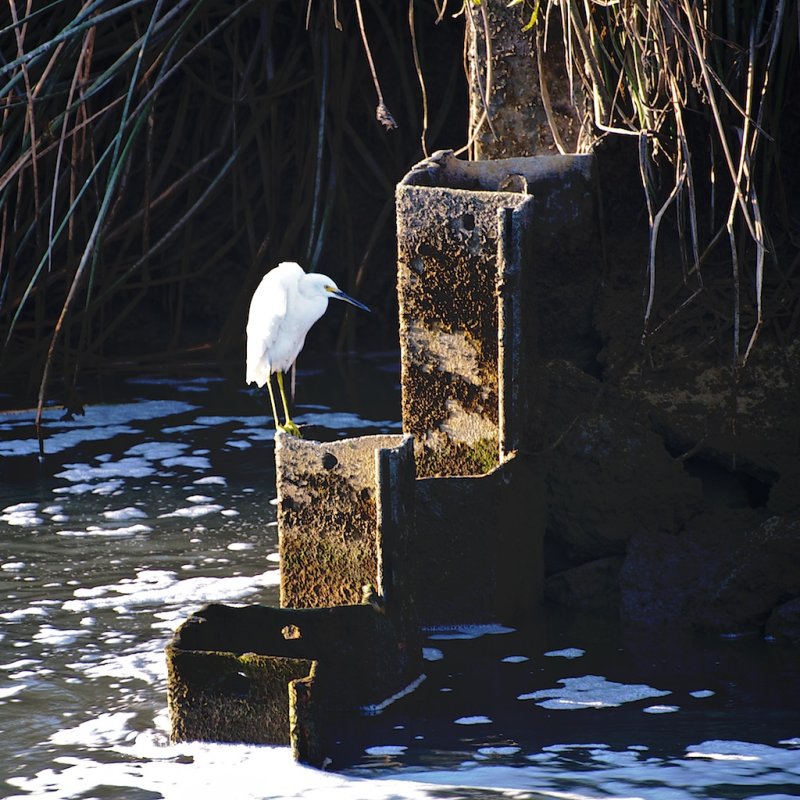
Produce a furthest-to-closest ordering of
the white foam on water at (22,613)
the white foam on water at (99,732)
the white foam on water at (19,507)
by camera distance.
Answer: the white foam on water at (19,507) → the white foam on water at (22,613) → the white foam on water at (99,732)

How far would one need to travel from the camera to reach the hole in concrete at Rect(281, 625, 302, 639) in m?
3.32

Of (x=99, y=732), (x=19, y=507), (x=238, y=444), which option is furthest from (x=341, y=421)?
(x=99, y=732)

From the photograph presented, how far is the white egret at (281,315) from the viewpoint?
4.54 meters

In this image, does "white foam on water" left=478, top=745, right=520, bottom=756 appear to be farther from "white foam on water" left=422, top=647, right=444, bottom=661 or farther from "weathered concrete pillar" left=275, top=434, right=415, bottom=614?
"white foam on water" left=422, top=647, right=444, bottom=661

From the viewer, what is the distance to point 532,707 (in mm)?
3354

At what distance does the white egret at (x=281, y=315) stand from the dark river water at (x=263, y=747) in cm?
48

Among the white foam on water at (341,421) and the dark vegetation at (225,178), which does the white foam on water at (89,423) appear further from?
the white foam on water at (341,421)

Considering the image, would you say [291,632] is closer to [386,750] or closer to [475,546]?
[386,750]

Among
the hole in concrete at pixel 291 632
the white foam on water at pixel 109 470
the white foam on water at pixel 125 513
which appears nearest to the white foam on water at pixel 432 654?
the hole in concrete at pixel 291 632

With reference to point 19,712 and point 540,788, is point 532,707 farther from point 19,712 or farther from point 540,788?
point 19,712

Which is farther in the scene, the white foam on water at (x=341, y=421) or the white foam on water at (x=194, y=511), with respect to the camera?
the white foam on water at (x=341, y=421)

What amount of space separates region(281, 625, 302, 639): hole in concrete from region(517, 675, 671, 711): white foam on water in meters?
0.48

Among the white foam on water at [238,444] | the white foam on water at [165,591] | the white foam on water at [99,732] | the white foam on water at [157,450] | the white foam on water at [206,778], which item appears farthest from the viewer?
the white foam on water at [238,444]

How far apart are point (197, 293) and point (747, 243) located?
3779 mm
